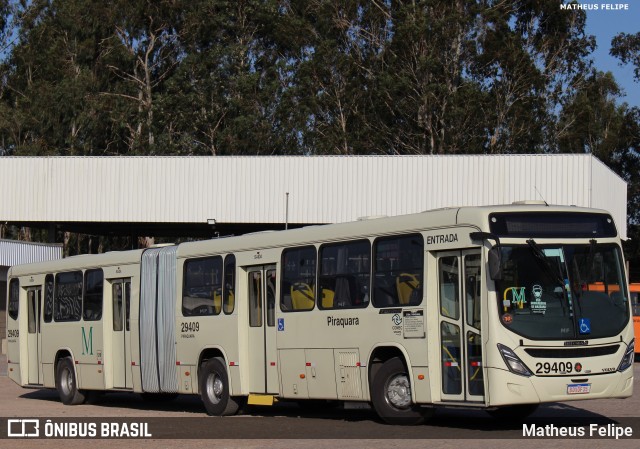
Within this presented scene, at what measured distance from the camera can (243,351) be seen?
703 inches

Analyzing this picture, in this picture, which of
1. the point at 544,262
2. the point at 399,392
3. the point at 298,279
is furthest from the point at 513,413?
the point at 298,279

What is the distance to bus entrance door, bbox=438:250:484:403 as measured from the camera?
13711mm

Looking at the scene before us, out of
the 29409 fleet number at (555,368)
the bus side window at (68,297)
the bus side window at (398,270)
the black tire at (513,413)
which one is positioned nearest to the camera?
the 29409 fleet number at (555,368)

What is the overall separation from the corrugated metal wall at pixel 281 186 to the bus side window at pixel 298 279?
2266 centimetres

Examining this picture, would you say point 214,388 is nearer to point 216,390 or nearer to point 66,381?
point 216,390

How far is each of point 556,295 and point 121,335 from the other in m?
9.56

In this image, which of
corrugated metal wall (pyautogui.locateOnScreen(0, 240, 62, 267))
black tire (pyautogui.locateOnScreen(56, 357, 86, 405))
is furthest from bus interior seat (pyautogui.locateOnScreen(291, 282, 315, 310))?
corrugated metal wall (pyautogui.locateOnScreen(0, 240, 62, 267))

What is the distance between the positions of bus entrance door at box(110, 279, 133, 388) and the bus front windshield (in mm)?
8937

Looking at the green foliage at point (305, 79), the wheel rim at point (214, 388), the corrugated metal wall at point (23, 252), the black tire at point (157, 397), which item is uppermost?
the green foliage at point (305, 79)

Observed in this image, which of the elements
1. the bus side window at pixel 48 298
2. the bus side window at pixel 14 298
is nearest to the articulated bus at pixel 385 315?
the bus side window at pixel 48 298

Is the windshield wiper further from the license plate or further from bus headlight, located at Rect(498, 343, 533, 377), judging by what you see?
the license plate

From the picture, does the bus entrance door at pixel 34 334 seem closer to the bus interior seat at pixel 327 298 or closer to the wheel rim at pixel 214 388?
the wheel rim at pixel 214 388

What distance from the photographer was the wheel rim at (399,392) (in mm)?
14820

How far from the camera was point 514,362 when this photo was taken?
13.3 meters
